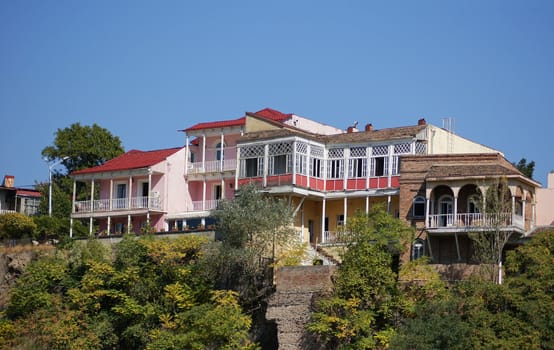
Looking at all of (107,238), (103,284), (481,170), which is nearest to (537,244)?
(481,170)

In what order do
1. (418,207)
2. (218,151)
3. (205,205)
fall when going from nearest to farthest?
(418,207) < (205,205) < (218,151)

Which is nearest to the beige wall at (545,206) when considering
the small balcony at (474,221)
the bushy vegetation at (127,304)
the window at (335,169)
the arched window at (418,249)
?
the small balcony at (474,221)

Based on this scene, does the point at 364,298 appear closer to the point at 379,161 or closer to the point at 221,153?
the point at 379,161

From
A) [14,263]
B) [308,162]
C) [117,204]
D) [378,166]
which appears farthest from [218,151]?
[14,263]

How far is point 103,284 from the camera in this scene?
54.6 m

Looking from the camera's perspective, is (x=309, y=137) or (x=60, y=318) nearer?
(x=60, y=318)

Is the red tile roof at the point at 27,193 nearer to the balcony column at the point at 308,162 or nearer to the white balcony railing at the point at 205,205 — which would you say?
the white balcony railing at the point at 205,205

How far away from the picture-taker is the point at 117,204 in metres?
67.6

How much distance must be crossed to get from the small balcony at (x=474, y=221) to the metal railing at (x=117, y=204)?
68.2 ft

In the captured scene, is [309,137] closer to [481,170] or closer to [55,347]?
[481,170]

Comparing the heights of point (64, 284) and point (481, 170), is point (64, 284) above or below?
below

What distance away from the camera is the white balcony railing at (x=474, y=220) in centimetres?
4819

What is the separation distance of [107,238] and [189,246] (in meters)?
9.62

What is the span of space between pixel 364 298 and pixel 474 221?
7.31 metres
